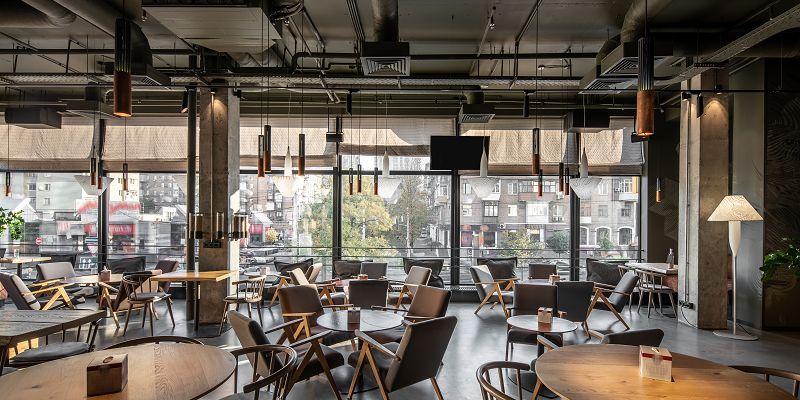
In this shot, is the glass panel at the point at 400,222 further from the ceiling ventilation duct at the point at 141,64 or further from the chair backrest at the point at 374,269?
the ceiling ventilation duct at the point at 141,64

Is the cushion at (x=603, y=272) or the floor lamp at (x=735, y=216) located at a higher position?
the floor lamp at (x=735, y=216)

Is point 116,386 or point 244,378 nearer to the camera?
point 116,386

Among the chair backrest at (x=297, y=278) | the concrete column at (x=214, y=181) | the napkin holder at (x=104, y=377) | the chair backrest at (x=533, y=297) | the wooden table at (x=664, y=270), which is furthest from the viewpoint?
the wooden table at (x=664, y=270)

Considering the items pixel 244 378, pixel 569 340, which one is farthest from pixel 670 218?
pixel 244 378

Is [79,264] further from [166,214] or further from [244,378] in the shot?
[244,378]

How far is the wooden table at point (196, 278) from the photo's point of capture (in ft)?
22.2

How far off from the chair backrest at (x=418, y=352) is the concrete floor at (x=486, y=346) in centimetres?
77

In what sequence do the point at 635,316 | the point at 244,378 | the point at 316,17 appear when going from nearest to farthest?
the point at 244,378
the point at 316,17
the point at 635,316

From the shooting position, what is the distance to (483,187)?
1030 cm

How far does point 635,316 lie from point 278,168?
24.8 feet

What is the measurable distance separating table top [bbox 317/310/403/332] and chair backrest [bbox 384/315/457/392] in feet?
2.44

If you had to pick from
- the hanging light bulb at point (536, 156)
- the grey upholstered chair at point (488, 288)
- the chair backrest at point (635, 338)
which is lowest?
→ the grey upholstered chair at point (488, 288)

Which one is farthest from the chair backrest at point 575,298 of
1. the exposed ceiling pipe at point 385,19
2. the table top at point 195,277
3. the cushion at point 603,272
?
the table top at point 195,277

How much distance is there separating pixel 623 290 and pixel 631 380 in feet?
16.6
